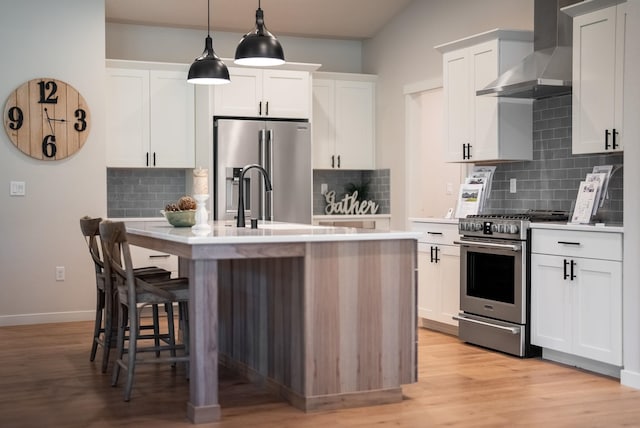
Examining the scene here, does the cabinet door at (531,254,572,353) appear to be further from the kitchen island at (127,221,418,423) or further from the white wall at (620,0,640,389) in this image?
the kitchen island at (127,221,418,423)

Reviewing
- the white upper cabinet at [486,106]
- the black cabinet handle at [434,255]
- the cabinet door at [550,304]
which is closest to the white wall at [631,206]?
the cabinet door at [550,304]

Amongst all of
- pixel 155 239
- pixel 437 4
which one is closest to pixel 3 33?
pixel 155 239

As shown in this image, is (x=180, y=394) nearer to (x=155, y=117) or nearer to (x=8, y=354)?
(x=8, y=354)

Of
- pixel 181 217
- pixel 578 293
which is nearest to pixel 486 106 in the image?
pixel 578 293

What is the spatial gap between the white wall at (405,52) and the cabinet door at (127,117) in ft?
7.87

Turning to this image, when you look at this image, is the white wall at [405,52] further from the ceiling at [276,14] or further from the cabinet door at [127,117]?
the cabinet door at [127,117]

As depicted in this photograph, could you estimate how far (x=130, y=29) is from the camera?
7914mm

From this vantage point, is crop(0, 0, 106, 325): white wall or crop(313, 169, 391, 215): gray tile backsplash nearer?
crop(0, 0, 106, 325): white wall

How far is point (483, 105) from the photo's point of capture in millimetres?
6324

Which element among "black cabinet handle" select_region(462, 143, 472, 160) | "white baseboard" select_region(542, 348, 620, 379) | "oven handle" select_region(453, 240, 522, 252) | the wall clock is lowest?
"white baseboard" select_region(542, 348, 620, 379)

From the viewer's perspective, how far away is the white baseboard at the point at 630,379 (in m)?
4.66

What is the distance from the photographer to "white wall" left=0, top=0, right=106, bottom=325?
700cm

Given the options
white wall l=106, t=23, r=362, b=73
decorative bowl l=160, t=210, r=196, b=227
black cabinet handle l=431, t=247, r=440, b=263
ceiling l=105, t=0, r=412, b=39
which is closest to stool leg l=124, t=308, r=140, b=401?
decorative bowl l=160, t=210, r=196, b=227

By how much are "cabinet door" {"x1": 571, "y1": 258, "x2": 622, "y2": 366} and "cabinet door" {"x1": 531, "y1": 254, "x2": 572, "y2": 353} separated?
0.26ft
